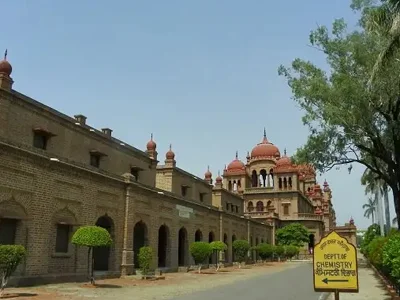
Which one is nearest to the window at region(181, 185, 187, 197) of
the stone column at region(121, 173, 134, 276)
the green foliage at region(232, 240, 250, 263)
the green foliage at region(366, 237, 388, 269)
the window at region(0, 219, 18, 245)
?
the green foliage at region(232, 240, 250, 263)

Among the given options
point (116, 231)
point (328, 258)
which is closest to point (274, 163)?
point (116, 231)

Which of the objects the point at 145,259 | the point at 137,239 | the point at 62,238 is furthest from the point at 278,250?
the point at 62,238

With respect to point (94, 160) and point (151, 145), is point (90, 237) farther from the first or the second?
point (151, 145)

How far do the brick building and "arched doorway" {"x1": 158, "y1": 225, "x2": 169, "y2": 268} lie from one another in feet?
0.22

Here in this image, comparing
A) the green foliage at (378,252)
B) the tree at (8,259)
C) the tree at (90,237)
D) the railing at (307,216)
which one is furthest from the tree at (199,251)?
the railing at (307,216)

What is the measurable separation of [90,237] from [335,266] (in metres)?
12.1

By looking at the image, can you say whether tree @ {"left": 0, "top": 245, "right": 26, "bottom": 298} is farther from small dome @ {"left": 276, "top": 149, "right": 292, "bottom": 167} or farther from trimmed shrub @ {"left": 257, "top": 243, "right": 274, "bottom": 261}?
small dome @ {"left": 276, "top": 149, "right": 292, "bottom": 167}

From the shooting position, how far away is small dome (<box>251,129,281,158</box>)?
7588 centimetres

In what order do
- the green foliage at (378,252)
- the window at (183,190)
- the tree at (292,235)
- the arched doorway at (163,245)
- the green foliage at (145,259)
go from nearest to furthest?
the green foliage at (378,252) < the green foliage at (145,259) < the arched doorway at (163,245) < the window at (183,190) < the tree at (292,235)

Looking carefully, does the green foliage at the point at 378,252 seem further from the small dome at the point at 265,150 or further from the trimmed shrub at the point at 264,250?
the small dome at the point at 265,150

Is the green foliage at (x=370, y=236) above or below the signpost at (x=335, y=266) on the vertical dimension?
above

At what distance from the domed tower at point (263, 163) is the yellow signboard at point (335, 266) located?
66520 mm

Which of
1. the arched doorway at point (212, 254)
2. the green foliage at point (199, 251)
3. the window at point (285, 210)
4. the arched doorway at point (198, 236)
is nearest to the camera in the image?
the green foliage at point (199, 251)

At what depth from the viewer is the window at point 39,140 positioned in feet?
78.8
